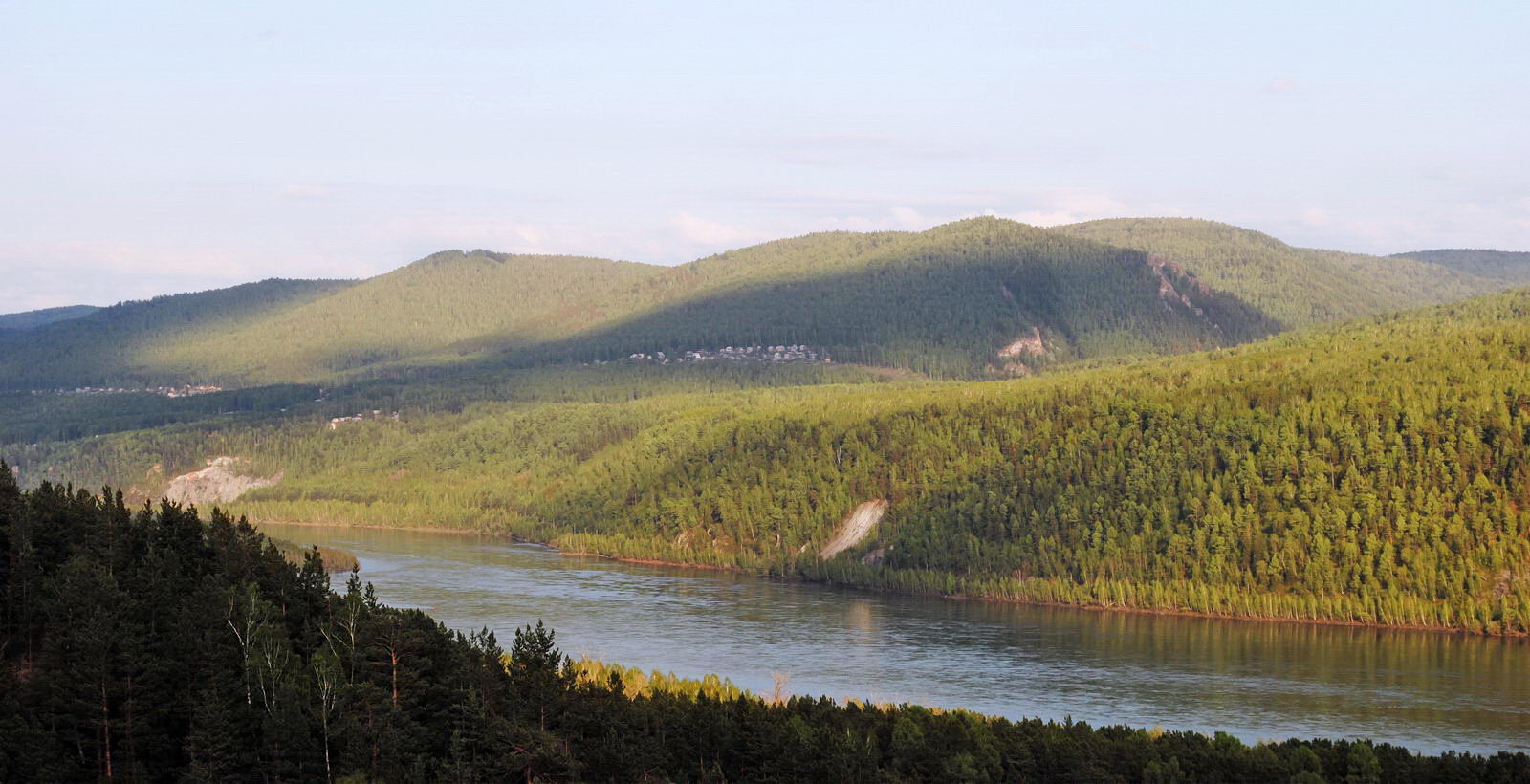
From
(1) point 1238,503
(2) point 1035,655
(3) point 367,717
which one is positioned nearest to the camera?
(3) point 367,717

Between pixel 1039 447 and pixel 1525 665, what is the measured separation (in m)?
69.1

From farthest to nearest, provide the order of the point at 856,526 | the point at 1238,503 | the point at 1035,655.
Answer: the point at 856,526, the point at 1238,503, the point at 1035,655

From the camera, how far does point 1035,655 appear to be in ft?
424

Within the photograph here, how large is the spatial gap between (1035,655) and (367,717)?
7125 centimetres

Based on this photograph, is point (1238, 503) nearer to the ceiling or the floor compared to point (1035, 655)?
nearer to the ceiling

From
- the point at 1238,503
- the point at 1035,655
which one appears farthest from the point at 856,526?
the point at 1035,655

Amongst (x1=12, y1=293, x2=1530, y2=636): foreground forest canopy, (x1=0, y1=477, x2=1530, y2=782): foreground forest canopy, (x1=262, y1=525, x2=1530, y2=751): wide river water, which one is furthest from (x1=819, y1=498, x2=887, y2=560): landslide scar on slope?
(x1=0, y1=477, x2=1530, y2=782): foreground forest canopy

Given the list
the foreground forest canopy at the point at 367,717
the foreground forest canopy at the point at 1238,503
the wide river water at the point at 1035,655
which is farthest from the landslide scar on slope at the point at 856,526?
the foreground forest canopy at the point at 367,717

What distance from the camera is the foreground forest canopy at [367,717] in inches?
2665

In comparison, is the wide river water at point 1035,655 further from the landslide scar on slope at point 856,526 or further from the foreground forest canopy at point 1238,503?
the landslide scar on slope at point 856,526

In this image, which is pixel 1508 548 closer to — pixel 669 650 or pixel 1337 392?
pixel 1337 392

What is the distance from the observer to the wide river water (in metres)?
107

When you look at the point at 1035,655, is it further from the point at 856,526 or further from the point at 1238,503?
the point at 856,526

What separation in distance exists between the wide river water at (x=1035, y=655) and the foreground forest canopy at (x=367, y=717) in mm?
23650
